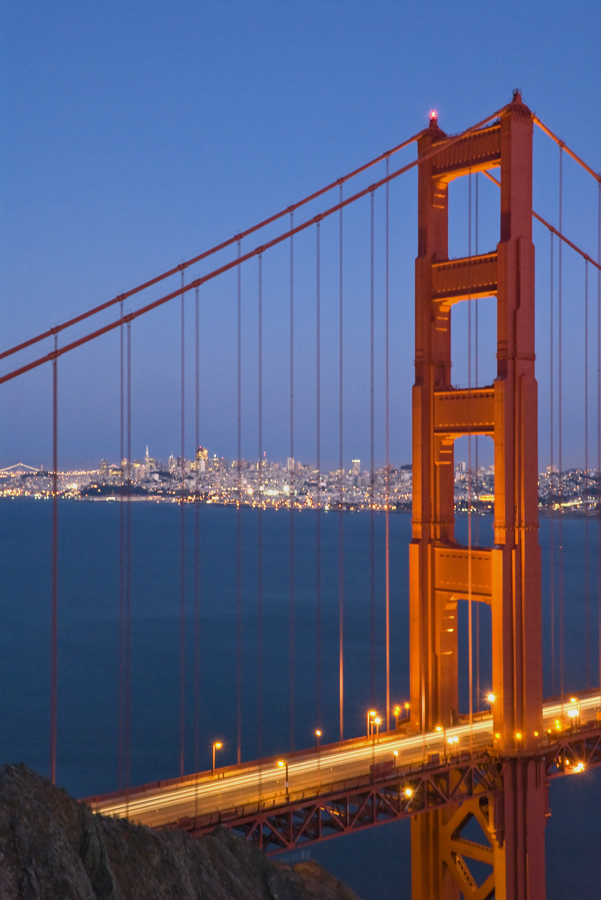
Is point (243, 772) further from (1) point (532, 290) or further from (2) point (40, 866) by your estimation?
(1) point (532, 290)

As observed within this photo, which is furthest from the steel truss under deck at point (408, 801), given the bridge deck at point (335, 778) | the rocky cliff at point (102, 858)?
the rocky cliff at point (102, 858)

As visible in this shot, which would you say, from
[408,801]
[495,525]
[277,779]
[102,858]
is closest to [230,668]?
[495,525]

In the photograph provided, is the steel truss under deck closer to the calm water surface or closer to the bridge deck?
the bridge deck

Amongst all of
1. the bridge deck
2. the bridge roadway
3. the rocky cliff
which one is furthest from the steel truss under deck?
the rocky cliff

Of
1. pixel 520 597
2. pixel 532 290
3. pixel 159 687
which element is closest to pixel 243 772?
pixel 520 597

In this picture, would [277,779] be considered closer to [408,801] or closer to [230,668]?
[408,801]
